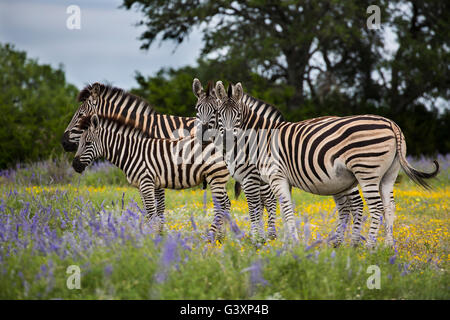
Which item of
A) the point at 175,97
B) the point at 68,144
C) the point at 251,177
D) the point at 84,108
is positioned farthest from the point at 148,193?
the point at 175,97

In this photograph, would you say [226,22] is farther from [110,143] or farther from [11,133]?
[110,143]

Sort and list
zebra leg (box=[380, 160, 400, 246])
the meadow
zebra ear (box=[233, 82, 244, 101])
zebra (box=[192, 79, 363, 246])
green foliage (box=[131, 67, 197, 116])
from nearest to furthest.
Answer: the meadow → zebra leg (box=[380, 160, 400, 246]) → zebra ear (box=[233, 82, 244, 101]) → zebra (box=[192, 79, 363, 246]) → green foliage (box=[131, 67, 197, 116])

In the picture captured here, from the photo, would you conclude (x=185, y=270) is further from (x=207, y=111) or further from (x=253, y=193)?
(x=207, y=111)

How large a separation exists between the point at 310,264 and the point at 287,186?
2.29 metres

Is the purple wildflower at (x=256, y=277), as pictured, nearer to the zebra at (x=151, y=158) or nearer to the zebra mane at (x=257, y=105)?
the zebra at (x=151, y=158)

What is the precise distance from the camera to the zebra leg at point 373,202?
20.1ft

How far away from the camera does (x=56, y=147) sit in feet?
56.4

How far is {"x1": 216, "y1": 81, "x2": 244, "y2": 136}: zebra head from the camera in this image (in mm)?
6863

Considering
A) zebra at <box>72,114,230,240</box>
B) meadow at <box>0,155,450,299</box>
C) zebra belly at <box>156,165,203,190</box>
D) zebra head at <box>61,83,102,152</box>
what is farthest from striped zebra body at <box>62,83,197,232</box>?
meadow at <box>0,155,450,299</box>

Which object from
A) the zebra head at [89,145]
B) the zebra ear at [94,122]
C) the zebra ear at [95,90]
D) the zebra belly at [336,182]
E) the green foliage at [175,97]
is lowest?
the zebra belly at [336,182]

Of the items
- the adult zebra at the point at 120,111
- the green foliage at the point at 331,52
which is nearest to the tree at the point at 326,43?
the green foliage at the point at 331,52

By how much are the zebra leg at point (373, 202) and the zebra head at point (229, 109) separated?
209cm

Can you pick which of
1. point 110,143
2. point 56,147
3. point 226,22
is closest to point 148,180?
point 110,143

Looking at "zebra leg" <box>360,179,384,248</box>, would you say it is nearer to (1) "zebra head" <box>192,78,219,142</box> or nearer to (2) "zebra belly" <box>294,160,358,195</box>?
(2) "zebra belly" <box>294,160,358,195</box>
